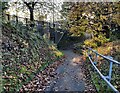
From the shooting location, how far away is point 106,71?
8.14m

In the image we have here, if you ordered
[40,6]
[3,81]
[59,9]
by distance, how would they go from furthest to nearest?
[59,9] < [40,6] < [3,81]

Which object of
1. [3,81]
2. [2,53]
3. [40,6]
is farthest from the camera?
[40,6]

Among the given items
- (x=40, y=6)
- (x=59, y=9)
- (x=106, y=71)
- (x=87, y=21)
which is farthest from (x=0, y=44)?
(x=59, y=9)

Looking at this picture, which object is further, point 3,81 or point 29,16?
point 29,16

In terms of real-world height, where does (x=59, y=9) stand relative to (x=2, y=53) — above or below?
above

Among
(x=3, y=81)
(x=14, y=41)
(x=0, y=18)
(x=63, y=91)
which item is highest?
(x=0, y=18)

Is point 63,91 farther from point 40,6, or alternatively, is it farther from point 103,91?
point 40,6

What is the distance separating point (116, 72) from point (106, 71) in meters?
0.73

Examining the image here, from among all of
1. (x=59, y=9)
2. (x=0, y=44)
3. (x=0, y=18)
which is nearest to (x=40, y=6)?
(x=59, y=9)

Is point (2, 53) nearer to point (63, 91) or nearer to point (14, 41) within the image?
point (14, 41)

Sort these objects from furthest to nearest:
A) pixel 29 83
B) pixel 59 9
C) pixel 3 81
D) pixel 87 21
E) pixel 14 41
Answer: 1. pixel 59 9
2. pixel 87 21
3. pixel 14 41
4. pixel 29 83
5. pixel 3 81

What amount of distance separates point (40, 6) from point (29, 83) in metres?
14.1

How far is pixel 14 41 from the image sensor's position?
374 inches

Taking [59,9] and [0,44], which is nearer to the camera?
[0,44]
